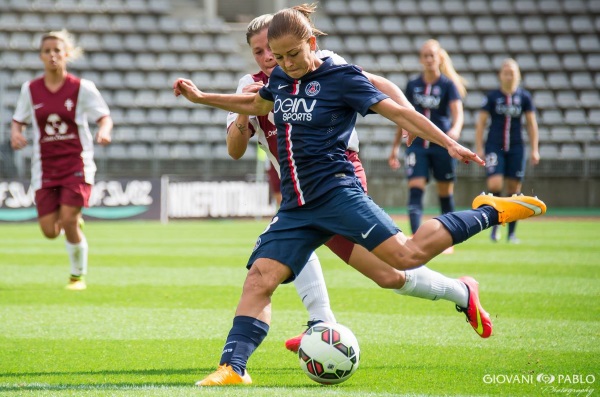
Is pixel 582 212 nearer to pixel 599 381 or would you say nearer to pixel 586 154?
pixel 586 154

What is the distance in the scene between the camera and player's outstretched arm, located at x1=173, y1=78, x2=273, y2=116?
16.3 ft

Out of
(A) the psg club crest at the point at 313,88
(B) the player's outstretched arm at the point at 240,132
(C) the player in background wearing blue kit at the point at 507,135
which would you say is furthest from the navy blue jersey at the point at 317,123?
(C) the player in background wearing blue kit at the point at 507,135

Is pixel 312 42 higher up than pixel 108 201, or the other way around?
pixel 312 42

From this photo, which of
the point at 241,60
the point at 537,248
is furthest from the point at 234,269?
the point at 241,60

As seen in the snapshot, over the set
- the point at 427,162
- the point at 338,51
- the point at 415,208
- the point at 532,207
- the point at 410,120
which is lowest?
the point at 415,208

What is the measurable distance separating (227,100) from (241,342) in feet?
4.18

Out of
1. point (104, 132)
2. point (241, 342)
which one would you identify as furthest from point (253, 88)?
point (104, 132)

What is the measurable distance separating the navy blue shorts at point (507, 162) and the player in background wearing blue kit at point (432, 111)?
2255mm

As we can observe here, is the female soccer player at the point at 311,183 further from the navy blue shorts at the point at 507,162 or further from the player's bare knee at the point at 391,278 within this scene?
the navy blue shorts at the point at 507,162

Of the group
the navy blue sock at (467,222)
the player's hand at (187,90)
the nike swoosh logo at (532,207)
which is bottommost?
the navy blue sock at (467,222)

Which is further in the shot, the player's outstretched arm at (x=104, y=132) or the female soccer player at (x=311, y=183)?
the player's outstretched arm at (x=104, y=132)

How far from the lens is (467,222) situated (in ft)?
16.5

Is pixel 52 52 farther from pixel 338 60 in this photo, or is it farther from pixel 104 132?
pixel 338 60

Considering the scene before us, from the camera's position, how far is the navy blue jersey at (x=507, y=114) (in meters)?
14.4
